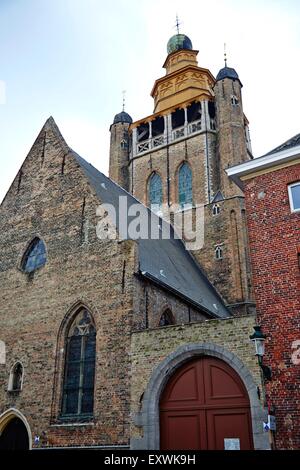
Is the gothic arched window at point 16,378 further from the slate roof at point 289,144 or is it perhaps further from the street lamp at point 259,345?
the slate roof at point 289,144

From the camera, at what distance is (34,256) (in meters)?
16.2

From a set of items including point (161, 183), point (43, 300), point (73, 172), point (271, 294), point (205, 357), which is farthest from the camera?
point (161, 183)

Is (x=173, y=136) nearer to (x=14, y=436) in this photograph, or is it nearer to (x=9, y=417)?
(x=9, y=417)

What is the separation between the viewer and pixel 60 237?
51.0 ft

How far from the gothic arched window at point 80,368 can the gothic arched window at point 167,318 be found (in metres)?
2.19

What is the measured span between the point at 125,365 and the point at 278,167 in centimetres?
634

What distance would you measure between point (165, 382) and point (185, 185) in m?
17.4

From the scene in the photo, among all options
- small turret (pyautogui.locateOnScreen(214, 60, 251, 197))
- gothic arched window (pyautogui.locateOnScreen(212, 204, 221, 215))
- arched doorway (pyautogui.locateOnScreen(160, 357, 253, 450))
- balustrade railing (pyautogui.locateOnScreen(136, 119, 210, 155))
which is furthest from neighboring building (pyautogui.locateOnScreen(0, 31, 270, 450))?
balustrade railing (pyautogui.locateOnScreen(136, 119, 210, 155))

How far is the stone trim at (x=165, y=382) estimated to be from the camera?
1041cm

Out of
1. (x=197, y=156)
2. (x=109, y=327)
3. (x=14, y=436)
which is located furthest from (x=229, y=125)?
(x=14, y=436)

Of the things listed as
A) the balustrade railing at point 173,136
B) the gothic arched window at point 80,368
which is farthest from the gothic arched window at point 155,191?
the gothic arched window at point 80,368

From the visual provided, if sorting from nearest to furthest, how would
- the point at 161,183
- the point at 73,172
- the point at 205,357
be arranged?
1. the point at 205,357
2. the point at 73,172
3. the point at 161,183
